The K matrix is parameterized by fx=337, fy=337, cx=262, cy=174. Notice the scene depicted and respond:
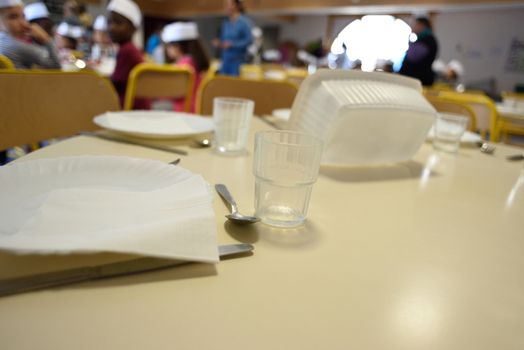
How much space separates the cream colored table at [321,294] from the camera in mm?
234

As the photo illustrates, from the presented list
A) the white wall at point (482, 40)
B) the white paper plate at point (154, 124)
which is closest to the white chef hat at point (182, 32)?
the white paper plate at point (154, 124)

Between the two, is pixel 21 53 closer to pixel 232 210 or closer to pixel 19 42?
pixel 19 42

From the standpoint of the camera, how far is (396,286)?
32 centimetres

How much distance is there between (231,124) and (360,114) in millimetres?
259

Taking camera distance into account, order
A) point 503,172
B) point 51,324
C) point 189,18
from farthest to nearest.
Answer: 1. point 189,18
2. point 503,172
3. point 51,324

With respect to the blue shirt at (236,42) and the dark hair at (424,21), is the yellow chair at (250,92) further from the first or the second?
the blue shirt at (236,42)

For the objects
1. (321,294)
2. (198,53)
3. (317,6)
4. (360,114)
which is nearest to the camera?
(321,294)

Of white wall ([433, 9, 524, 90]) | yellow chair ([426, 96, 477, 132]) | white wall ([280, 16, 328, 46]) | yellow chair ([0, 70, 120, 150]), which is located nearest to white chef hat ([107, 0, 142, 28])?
yellow chair ([0, 70, 120, 150])

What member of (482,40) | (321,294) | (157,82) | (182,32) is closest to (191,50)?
(182,32)

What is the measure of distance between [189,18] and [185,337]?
12.7 m

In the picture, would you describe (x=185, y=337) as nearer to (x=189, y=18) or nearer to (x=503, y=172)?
(x=503, y=172)

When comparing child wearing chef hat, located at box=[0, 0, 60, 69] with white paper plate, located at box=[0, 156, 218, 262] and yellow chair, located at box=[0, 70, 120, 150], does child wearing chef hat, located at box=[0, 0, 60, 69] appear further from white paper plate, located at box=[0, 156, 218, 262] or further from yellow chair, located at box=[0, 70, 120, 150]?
white paper plate, located at box=[0, 156, 218, 262]

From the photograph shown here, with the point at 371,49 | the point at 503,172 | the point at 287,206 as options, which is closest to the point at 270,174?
the point at 287,206

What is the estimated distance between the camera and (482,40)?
23.8ft
